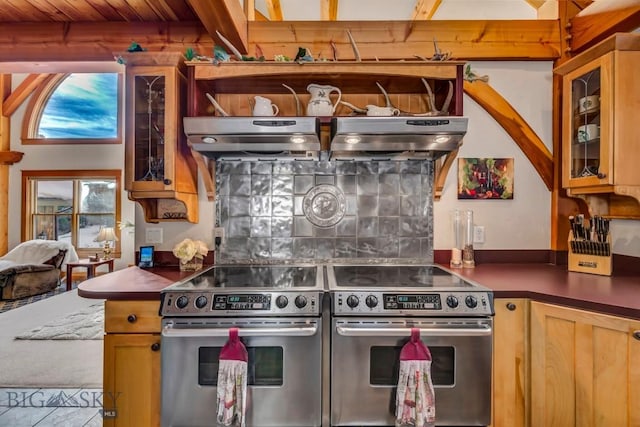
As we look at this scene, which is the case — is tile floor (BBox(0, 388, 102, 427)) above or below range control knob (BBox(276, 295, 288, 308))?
below

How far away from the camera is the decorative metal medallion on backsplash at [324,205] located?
2.27 m

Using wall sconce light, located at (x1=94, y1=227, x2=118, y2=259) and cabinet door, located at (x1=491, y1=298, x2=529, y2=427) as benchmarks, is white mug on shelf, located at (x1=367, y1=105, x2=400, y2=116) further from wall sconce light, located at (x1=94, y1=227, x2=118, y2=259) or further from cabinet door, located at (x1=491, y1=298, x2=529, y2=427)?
wall sconce light, located at (x1=94, y1=227, x2=118, y2=259)

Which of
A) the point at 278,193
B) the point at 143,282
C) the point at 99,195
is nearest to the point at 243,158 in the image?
the point at 278,193

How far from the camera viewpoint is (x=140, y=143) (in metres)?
1.99

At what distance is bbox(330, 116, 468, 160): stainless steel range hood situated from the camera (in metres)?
1.71

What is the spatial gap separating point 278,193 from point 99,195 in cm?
594

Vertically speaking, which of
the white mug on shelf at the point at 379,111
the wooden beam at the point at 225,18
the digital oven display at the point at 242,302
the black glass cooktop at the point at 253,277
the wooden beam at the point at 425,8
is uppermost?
the wooden beam at the point at 425,8

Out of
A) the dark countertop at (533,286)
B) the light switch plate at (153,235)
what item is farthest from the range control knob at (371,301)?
the light switch plate at (153,235)

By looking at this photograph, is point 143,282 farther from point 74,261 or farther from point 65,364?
point 74,261

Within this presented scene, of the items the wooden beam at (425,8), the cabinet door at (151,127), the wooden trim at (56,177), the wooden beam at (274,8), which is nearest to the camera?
the cabinet door at (151,127)

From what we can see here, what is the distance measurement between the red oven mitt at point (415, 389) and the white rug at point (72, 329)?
10.5 feet

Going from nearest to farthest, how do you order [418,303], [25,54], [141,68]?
[418,303] < [141,68] < [25,54]

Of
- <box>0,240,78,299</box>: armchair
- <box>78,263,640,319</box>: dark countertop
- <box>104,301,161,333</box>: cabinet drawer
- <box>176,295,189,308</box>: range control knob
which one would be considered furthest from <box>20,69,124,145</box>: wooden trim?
<box>176,295,189,308</box>: range control knob

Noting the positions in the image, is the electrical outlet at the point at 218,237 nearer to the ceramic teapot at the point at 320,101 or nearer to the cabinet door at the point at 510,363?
the ceramic teapot at the point at 320,101
